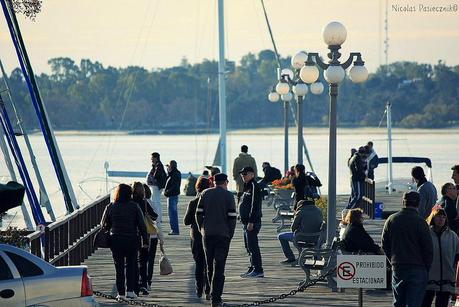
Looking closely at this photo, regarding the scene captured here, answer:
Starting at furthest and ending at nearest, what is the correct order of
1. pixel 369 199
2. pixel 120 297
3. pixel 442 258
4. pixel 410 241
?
pixel 369 199 < pixel 120 297 < pixel 442 258 < pixel 410 241

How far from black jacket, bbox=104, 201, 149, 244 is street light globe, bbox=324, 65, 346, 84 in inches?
170

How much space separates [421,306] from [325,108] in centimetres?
13941

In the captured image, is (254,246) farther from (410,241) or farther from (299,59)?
(299,59)

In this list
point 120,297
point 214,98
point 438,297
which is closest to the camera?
point 438,297

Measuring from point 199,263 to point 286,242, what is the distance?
3.91m

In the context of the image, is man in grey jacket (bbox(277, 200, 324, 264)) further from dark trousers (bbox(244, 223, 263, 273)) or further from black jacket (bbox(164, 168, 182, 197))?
black jacket (bbox(164, 168, 182, 197))

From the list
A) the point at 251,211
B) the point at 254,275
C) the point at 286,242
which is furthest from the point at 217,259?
the point at 286,242

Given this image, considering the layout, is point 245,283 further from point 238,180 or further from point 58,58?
point 58,58

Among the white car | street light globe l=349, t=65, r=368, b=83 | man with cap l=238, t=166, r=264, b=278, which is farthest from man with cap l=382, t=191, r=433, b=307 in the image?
street light globe l=349, t=65, r=368, b=83

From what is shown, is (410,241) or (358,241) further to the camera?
(358,241)

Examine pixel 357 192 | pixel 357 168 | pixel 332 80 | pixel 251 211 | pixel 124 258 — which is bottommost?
pixel 357 192

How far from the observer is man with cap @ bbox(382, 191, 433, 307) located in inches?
602

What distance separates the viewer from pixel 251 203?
20.9 meters

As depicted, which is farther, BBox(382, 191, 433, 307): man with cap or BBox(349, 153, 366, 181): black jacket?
BBox(349, 153, 366, 181): black jacket
